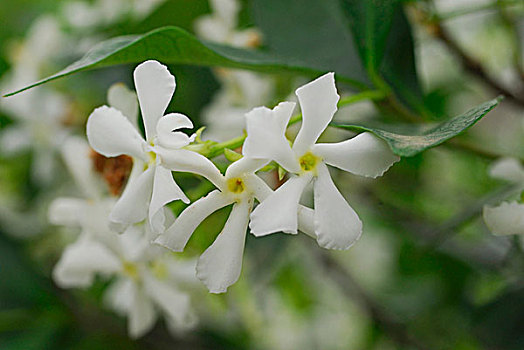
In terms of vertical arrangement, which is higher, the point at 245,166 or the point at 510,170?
the point at 245,166

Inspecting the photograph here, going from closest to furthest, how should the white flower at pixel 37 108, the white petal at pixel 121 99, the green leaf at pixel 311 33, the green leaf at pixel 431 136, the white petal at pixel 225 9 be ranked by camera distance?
the green leaf at pixel 431 136 → the white petal at pixel 121 99 → the green leaf at pixel 311 33 → the white petal at pixel 225 9 → the white flower at pixel 37 108

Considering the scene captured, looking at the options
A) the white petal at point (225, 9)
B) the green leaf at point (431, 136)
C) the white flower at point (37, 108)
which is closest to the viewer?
the green leaf at point (431, 136)

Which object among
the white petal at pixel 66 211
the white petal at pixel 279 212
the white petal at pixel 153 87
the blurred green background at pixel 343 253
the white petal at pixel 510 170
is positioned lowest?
the blurred green background at pixel 343 253

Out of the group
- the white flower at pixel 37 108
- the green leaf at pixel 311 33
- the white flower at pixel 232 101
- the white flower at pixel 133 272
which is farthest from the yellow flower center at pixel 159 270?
the white flower at pixel 37 108

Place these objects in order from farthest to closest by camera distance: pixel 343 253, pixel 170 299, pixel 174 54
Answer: pixel 343 253 → pixel 170 299 → pixel 174 54

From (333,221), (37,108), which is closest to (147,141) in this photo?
(333,221)

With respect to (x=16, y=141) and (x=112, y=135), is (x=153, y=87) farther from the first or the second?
(x=16, y=141)

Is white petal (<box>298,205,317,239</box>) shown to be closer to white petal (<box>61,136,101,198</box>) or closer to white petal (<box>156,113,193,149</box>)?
white petal (<box>156,113,193,149</box>)

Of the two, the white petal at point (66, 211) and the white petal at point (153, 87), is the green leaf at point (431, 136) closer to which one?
the white petal at point (153, 87)
